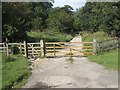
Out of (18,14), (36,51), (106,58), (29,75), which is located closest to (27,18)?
(18,14)

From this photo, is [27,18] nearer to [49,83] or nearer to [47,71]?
[47,71]

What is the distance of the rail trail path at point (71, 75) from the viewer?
39.7 ft

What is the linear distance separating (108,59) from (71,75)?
4.35 meters

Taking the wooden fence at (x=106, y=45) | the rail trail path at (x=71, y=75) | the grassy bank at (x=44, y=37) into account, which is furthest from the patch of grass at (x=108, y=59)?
the grassy bank at (x=44, y=37)

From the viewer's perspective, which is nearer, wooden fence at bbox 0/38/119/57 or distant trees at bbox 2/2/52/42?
wooden fence at bbox 0/38/119/57

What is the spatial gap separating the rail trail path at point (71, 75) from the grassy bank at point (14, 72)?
0.40 metres

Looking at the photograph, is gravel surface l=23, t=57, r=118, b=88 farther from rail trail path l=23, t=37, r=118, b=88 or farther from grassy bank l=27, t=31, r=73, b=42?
grassy bank l=27, t=31, r=73, b=42

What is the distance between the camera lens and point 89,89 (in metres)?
11.2

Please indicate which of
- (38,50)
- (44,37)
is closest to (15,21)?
(38,50)

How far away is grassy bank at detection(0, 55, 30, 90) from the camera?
1232cm

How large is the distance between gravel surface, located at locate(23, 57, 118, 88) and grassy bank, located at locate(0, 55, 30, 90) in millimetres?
414

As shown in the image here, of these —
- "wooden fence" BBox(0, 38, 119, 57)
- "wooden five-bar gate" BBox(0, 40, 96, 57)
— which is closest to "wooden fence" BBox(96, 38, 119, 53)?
"wooden fence" BBox(0, 38, 119, 57)

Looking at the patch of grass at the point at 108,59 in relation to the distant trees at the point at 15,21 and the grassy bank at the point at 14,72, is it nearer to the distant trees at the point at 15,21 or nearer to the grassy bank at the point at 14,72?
the grassy bank at the point at 14,72

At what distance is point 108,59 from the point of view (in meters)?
17.4
